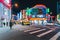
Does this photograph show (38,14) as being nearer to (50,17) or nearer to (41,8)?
(41,8)

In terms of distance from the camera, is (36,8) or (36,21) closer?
(36,21)

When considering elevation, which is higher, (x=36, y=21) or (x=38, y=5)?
(x=38, y=5)

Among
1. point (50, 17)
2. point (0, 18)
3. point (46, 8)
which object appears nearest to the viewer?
point (0, 18)

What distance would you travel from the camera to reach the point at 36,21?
94625 mm

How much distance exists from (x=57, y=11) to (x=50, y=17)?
45.7ft

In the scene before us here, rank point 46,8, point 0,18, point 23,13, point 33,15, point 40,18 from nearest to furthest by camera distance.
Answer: point 0,18 < point 40,18 < point 33,15 < point 46,8 < point 23,13

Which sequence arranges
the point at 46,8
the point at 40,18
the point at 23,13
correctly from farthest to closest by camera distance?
the point at 23,13
the point at 46,8
the point at 40,18

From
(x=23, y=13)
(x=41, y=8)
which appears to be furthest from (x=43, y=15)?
(x=23, y=13)

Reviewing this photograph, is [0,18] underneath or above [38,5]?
underneath

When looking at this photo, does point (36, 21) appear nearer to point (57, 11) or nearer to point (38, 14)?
point (38, 14)

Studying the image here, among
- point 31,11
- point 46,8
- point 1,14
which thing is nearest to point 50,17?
point 46,8

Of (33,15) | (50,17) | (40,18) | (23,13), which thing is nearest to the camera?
(40,18)

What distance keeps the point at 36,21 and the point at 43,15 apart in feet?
17.8

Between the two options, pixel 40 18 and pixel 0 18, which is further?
pixel 40 18
